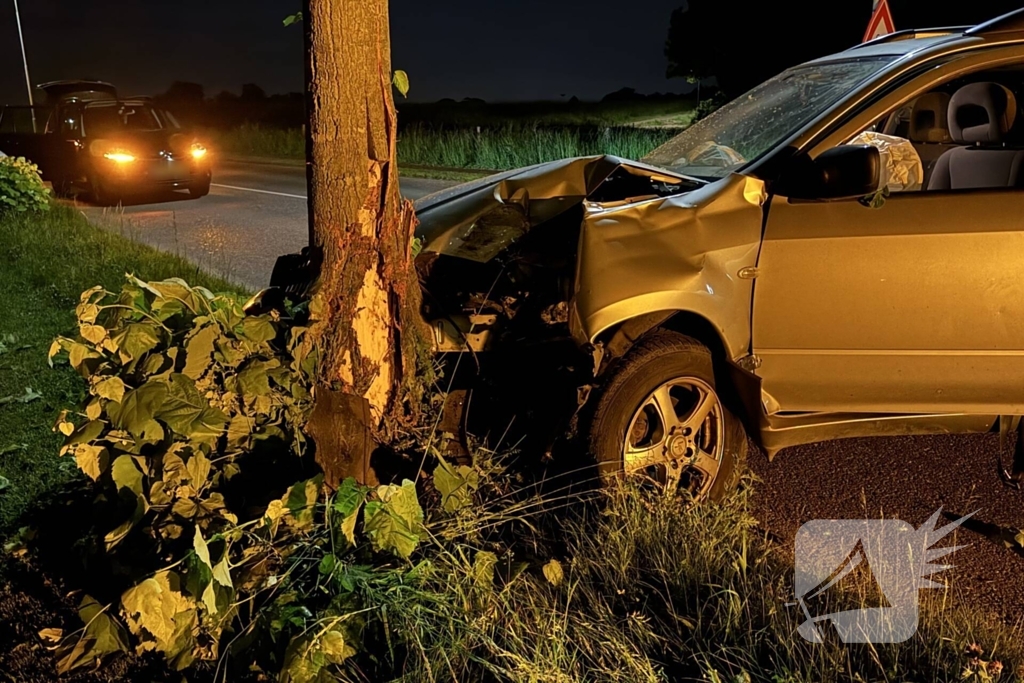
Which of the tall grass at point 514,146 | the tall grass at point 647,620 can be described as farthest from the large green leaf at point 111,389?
the tall grass at point 514,146

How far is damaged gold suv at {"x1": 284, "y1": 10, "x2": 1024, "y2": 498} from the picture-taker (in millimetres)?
3424

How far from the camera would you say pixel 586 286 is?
11.2 feet

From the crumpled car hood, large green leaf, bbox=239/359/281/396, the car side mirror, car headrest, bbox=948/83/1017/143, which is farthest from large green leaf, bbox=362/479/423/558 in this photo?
car headrest, bbox=948/83/1017/143

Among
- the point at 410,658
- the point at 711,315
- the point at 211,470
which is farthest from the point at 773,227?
the point at 211,470

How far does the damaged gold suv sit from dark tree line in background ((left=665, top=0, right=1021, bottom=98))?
15344 mm

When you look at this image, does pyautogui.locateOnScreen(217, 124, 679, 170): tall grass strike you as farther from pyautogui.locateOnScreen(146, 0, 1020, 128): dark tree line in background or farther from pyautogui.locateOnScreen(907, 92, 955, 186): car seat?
pyautogui.locateOnScreen(907, 92, 955, 186): car seat

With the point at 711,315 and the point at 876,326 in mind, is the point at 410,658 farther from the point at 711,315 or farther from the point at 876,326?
the point at 876,326

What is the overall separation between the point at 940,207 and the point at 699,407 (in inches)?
44.7

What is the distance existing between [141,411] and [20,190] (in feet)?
31.0

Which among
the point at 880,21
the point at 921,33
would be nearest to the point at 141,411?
the point at 921,33

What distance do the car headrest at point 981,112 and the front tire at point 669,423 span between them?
1.82 m

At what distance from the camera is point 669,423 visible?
3.64 m

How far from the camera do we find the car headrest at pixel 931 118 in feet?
15.5

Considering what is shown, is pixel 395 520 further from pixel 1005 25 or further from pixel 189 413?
pixel 1005 25
